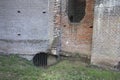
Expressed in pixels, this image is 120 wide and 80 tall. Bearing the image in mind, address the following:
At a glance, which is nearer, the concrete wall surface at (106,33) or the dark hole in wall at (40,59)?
the concrete wall surface at (106,33)

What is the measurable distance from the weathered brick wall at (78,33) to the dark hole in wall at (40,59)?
3.37 feet

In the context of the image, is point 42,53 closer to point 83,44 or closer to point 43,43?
point 43,43

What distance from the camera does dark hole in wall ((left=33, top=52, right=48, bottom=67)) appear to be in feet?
42.3

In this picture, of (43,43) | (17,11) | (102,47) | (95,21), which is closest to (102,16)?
(95,21)

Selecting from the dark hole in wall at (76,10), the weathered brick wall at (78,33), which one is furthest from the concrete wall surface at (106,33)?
the dark hole in wall at (76,10)

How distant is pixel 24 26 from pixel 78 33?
2.69 m

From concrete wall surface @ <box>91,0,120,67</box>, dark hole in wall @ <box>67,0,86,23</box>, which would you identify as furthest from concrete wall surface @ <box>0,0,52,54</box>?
concrete wall surface @ <box>91,0,120,67</box>

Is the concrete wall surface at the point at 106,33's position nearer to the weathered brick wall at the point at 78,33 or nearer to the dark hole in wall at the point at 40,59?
the weathered brick wall at the point at 78,33

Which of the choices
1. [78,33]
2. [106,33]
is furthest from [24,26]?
[106,33]

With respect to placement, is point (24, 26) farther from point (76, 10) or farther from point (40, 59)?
point (76, 10)

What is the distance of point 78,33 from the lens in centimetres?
1220

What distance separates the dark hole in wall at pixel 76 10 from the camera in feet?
42.8

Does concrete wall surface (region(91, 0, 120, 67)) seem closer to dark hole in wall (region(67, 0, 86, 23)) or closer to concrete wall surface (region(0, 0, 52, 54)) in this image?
dark hole in wall (region(67, 0, 86, 23))

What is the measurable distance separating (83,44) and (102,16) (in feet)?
5.66
